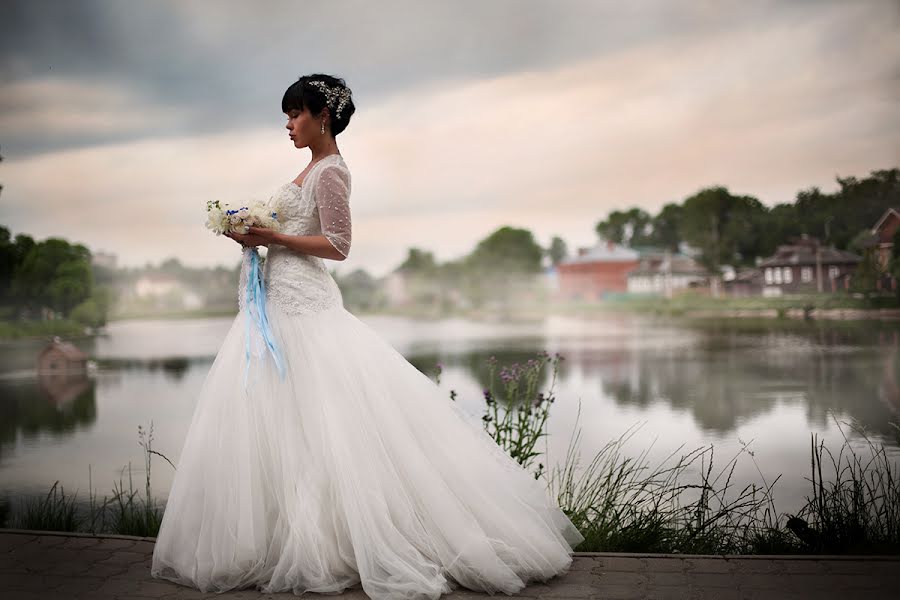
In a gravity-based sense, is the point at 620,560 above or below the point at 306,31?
below

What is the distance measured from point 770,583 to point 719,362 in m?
5.40

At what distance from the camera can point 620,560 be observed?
2.60 m

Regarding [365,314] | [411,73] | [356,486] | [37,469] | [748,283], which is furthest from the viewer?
[365,314]

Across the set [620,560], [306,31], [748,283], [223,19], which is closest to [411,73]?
[306,31]

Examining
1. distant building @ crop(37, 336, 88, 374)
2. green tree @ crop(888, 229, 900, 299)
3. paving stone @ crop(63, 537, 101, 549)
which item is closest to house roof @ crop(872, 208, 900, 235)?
green tree @ crop(888, 229, 900, 299)

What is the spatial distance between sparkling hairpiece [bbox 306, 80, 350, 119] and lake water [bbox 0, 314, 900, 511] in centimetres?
236

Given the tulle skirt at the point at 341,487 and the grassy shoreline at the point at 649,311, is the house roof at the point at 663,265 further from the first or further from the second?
the tulle skirt at the point at 341,487

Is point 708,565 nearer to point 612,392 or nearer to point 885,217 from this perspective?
point 612,392

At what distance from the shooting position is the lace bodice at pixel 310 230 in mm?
2365

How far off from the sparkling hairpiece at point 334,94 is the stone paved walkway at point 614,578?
159cm

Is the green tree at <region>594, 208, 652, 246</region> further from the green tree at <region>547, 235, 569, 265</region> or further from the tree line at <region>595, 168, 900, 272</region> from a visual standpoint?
the green tree at <region>547, 235, 569, 265</region>

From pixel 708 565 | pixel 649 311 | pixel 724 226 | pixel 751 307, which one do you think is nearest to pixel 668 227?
pixel 724 226

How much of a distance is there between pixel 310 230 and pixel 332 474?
32.3 inches

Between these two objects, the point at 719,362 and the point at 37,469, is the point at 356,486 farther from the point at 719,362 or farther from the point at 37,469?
the point at 719,362
